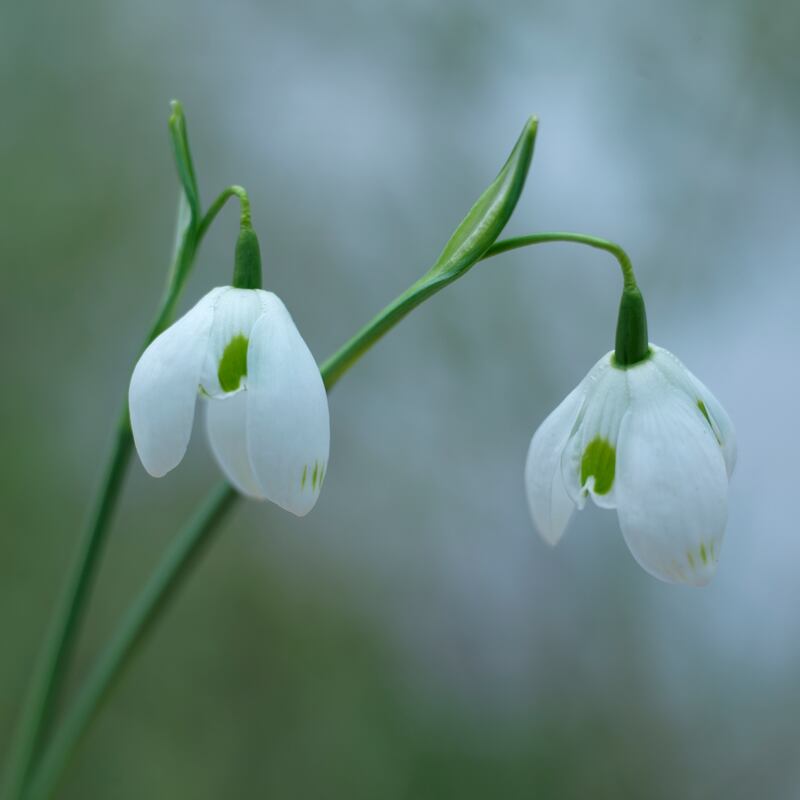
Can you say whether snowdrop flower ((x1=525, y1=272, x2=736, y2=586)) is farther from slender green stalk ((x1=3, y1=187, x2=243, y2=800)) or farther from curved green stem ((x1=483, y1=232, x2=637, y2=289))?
slender green stalk ((x1=3, y1=187, x2=243, y2=800))

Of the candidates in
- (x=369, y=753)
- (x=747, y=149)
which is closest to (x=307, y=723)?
(x=369, y=753)

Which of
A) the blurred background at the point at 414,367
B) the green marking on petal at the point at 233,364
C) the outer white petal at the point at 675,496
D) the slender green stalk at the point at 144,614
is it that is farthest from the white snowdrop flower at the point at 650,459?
the blurred background at the point at 414,367

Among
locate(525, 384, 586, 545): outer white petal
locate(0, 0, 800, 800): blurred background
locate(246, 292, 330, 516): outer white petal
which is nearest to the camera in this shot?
locate(246, 292, 330, 516): outer white petal

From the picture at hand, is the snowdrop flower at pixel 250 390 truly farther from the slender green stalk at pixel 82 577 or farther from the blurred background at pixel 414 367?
the blurred background at pixel 414 367

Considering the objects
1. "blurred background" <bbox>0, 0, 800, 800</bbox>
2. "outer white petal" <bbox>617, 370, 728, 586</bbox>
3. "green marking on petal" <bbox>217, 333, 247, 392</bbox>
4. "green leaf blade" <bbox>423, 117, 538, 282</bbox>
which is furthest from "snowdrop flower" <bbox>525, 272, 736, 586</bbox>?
"blurred background" <bbox>0, 0, 800, 800</bbox>

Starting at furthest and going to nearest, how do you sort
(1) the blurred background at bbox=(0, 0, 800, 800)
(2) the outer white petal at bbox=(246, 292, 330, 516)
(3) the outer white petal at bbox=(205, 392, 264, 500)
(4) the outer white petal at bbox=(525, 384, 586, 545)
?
(1) the blurred background at bbox=(0, 0, 800, 800)
(3) the outer white petal at bbox=(205, 392, 264, 500)
(4) the outer white petal at bbox=(525, 384, 586, 545)
(2) the outer white petal at bbox=(246, 292, 330, 516)

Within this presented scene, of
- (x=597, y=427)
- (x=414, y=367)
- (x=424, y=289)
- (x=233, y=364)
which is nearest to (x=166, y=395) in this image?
(x=233, y=364)

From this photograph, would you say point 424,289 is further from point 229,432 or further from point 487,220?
point 229,432
